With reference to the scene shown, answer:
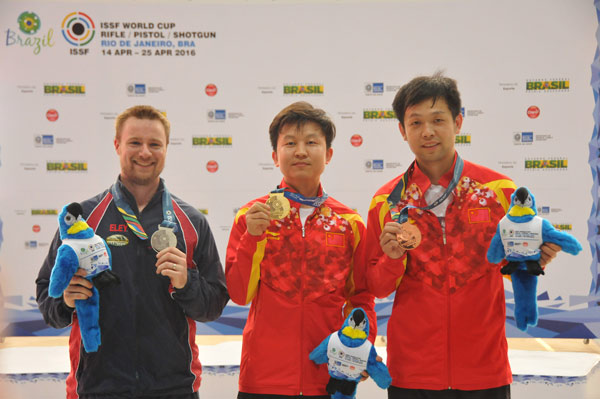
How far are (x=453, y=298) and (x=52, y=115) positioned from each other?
4187 millimetres

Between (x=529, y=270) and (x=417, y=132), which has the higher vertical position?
(x=417, y=132)

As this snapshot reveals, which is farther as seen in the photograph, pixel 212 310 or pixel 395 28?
pixel 395 28

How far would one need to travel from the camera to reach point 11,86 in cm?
475

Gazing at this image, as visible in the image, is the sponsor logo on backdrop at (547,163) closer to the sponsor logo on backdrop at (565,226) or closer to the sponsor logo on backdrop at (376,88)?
the sponsor logo on backdrop at (565,226)

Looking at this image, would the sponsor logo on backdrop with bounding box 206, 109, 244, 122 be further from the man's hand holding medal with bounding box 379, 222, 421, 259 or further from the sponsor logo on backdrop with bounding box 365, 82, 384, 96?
the man's hand holding medal with bounding box 379, 222, 421, 259

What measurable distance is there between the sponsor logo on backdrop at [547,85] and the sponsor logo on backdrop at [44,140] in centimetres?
455

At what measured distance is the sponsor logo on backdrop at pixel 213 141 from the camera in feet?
15.5

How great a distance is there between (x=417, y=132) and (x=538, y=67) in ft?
10.3

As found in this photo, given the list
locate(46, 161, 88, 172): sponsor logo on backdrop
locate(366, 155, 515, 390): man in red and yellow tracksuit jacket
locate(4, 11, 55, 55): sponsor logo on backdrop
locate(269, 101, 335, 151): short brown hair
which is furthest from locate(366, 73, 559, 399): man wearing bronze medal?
locate(4, 11, 55, 55): sponsor logo on backdrop

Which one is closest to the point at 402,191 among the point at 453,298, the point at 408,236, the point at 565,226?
the point at 408,236

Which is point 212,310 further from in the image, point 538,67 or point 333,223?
point 538,67

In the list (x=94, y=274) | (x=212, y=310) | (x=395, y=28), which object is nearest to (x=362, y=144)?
(x=395, y=28)

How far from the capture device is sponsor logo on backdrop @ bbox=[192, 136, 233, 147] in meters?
4.74

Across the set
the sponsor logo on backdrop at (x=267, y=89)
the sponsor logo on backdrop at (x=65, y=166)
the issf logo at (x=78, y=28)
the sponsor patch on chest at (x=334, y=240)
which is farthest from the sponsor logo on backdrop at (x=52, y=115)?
the sponsor patch on chest at (x=334, y=240)
